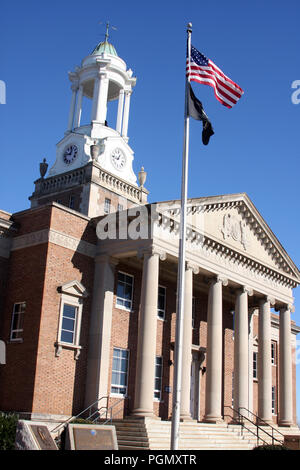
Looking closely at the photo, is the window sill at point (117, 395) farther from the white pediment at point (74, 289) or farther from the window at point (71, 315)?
the white pediment at point (74, 289)

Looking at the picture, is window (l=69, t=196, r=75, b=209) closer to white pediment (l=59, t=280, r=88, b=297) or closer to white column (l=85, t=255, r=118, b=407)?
white column (l=85, t=255, r=118, b=407)

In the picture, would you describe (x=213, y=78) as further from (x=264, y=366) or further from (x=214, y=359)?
(x=264, y=366)

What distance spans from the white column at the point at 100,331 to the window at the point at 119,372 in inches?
31.5

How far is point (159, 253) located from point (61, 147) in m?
20.5

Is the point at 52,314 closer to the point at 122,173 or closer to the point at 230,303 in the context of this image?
the point at 230,303

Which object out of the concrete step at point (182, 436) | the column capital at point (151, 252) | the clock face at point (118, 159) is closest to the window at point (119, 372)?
the concrete step at point (182, 436)

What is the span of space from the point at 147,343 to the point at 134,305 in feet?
13.4

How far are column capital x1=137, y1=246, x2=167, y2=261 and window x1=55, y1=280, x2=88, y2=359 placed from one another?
2.88m

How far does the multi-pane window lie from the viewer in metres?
23.7

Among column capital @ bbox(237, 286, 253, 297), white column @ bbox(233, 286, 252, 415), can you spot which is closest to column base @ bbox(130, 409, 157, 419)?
white column @ bbox(233, 286, 252, 415)

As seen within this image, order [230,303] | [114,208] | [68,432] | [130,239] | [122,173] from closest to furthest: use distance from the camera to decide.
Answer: [68,432] < [130,239] < [230,303] < [114,208] < [122,173]

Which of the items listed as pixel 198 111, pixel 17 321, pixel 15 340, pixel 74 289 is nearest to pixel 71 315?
pixel 74 289

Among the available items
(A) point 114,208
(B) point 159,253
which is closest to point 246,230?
(B) point 159,253
